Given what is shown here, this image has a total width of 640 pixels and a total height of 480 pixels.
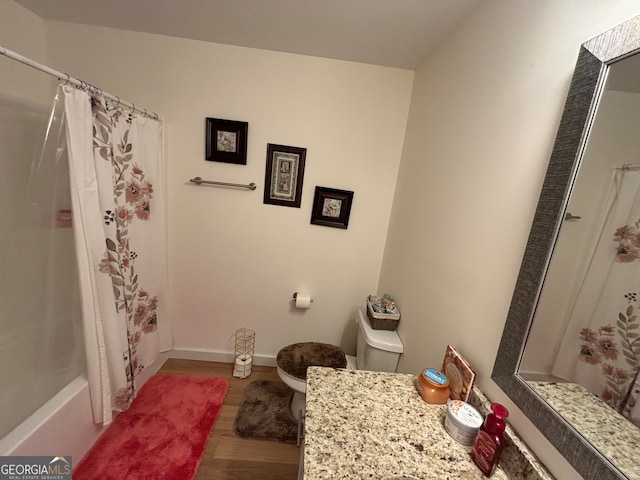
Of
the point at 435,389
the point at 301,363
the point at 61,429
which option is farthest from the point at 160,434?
the point at 435,389

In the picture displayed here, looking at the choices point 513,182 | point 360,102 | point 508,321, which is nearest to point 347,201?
point 360,102

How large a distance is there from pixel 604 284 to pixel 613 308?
5 cm

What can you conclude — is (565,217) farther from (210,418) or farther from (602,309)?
(210,418)

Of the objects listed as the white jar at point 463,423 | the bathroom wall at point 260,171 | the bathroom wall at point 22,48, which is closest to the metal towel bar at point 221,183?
the bathroom wall at point 260,171

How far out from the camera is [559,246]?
0.62m

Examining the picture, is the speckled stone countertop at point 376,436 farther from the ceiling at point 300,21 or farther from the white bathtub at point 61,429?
the ceiling at point 300,21

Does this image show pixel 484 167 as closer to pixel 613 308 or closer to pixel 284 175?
pixel 613 308

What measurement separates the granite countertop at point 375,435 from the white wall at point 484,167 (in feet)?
0.68

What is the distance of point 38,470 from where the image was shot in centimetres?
103

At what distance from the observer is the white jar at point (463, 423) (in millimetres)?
724

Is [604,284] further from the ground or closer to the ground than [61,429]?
further from the ground

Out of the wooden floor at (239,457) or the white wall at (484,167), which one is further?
the wooden floor at (239,457)

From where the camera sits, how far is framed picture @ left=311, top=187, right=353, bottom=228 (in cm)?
179

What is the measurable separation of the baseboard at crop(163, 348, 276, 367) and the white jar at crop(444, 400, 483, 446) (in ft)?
5.22
